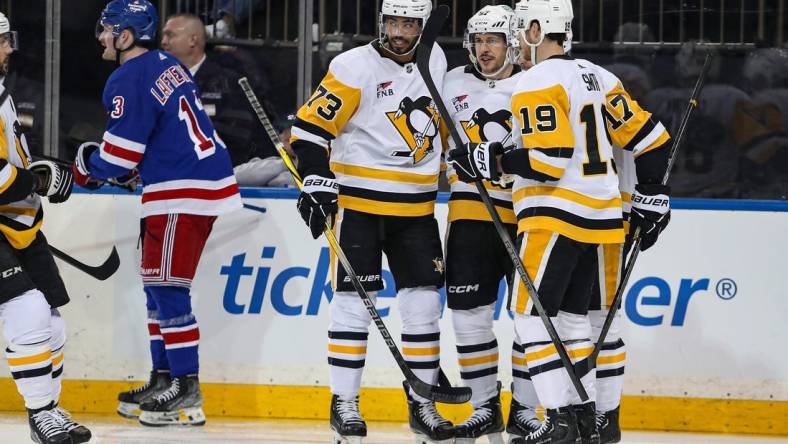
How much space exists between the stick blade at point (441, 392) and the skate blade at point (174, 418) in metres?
0.92

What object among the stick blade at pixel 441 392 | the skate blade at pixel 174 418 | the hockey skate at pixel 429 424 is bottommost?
the skate blade at pixel 174 418

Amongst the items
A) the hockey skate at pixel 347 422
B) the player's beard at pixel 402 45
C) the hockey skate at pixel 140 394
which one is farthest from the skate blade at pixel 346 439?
the player's beard at pixel 402 45

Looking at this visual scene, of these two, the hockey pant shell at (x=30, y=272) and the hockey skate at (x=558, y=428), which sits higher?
the hockey pant shell at (x=30, y=272)

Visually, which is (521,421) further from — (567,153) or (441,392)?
(567,153)

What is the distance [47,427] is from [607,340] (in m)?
1.67

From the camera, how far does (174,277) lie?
468 centimetres

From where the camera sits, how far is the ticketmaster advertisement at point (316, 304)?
194 inches

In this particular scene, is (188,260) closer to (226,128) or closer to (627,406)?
(226,128)

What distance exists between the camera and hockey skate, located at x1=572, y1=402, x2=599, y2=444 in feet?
13.2

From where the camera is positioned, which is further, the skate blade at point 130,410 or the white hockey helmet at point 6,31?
the skate blade at point 130,410

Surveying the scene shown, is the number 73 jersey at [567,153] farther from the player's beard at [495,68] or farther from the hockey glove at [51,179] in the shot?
the hockey glove at [51,179]

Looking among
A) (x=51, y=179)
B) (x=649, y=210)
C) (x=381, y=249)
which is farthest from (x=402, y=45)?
(x=51, y=179)

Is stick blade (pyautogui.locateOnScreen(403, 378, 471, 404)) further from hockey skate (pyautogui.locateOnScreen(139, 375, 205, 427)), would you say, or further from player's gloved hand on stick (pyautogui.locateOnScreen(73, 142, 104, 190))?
player's gloved hand on stick (pyautogui.locateOnScreen(73, 142, 104, 190))

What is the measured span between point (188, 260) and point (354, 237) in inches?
29.8
